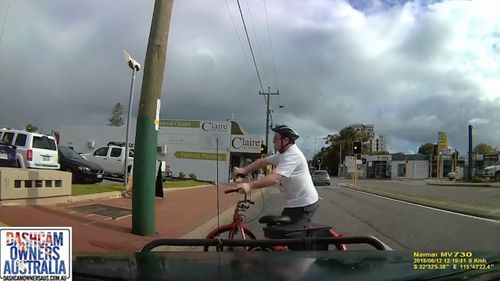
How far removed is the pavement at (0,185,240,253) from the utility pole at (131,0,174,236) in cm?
45

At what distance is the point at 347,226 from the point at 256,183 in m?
7.87

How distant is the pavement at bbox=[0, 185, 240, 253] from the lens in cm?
859

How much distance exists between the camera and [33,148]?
17.8 m

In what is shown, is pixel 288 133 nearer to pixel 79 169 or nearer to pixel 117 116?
pixel 79 169

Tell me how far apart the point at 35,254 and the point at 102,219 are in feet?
27.5

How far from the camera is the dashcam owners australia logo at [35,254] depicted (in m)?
3.00

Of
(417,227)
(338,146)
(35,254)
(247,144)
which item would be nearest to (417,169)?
(338,146)

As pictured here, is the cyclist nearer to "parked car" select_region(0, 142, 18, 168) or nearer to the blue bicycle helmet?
the blue bicycle helmet

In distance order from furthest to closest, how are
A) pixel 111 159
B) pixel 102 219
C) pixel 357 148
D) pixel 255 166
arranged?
1. pixel 357 148
2. pixel 111 159
3. pixel 102 219
4. pixel 255 166

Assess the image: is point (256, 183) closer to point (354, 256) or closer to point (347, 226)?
point (354, 256)

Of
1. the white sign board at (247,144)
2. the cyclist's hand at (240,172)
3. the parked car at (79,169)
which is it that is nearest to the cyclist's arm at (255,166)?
the cyclist's hand at (240,172)

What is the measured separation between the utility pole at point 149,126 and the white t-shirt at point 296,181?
4587 millimetres

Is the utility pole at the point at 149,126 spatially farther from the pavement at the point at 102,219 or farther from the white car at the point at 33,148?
the white car at the point at 33,148

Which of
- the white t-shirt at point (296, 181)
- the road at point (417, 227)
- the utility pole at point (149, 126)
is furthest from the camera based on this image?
the utility pole at point (149, 126)
